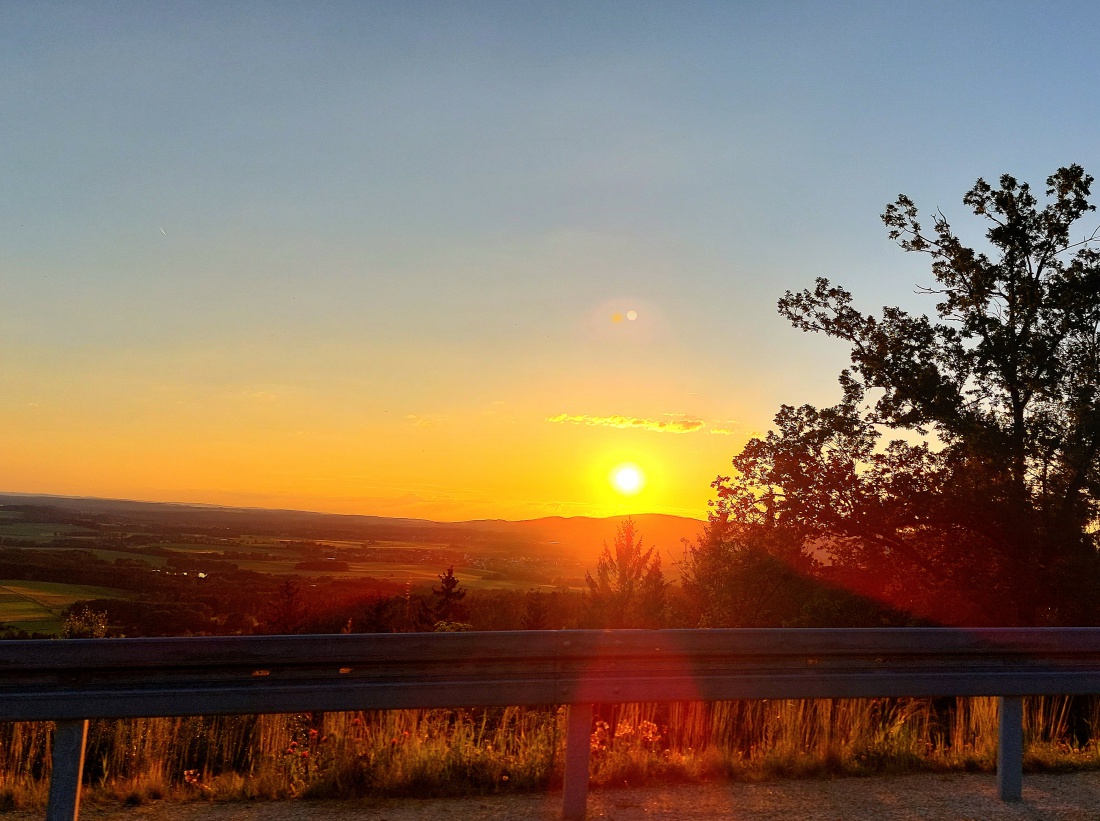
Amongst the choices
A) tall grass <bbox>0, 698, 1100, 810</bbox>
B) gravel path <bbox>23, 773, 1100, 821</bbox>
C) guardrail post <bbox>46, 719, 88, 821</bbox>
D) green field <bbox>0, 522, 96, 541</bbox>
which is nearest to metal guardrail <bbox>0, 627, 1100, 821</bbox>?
guardrail post <bbox>46, 719, 88, 821</bbox>

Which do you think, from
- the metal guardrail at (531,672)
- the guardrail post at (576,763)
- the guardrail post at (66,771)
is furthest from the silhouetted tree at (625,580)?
the guardrail post at (66,771)

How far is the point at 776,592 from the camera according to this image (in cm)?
1628

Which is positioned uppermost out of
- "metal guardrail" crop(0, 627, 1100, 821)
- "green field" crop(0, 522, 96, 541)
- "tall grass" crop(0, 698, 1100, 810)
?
"metal guardrail" crop(0, 627, 1100, 821)

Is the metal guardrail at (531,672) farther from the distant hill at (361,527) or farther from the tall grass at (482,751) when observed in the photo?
the distant hill at (361,527)

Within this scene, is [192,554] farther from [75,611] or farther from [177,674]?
[177,674]

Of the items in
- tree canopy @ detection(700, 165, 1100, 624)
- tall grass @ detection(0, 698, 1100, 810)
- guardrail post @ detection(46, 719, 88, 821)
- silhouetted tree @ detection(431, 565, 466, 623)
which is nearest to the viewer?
guardrail post @ detection(46, 719, 88, 821)

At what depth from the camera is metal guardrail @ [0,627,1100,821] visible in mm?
3766

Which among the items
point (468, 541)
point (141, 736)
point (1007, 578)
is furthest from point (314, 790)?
point (468, 541)

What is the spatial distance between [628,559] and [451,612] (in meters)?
13.3

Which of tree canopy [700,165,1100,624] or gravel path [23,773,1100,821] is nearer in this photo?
gravel path [23,773,1100,821]

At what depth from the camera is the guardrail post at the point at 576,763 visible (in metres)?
4.22

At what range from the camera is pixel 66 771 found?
3766mm

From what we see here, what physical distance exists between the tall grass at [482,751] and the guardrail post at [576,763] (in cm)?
55

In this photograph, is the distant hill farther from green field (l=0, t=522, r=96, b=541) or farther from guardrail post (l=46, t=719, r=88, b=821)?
guardrail post (l=46, t=719, r=88, b=821)
